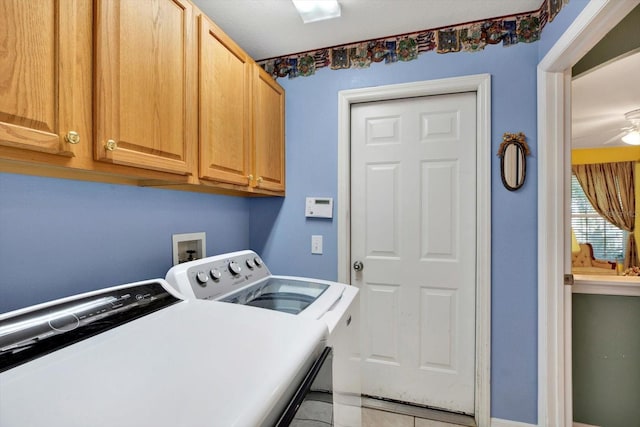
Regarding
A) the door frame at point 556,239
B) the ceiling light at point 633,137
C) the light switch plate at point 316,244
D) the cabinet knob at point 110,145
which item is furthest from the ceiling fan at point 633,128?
the cabinet knob at point 110,145

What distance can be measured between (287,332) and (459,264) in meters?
1.42

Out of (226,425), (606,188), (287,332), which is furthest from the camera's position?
(606,188)

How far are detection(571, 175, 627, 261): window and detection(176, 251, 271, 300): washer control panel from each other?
2.56 meters

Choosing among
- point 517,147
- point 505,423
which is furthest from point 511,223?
point 505,423

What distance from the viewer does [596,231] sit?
9.52 feet

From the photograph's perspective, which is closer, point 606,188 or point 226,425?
point 226,425

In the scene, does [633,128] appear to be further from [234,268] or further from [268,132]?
[234,268]

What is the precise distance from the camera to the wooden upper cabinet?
26.1 inches

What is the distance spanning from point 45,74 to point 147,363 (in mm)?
741

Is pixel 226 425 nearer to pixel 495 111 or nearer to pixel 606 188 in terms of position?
pixel 495 111

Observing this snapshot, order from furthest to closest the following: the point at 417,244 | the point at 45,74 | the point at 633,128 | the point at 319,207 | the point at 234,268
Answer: the point at 633,128 → the point at 319,207 → the point at 417,244 → the point at 234,268 → the point at 45,74

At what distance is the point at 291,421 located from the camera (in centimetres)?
60

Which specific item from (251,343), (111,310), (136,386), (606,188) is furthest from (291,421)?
(606,188)

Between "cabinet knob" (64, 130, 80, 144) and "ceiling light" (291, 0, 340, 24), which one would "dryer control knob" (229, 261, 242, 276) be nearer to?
"cabinet knob" (64, 130, 80, 144)
